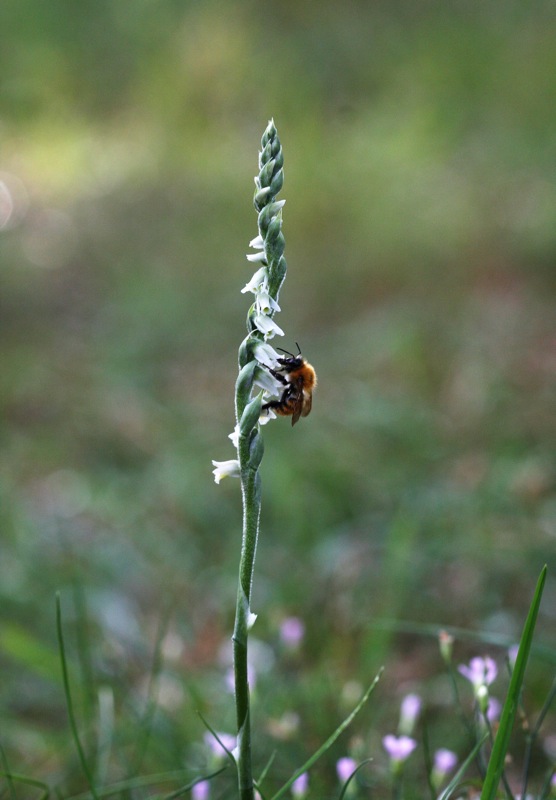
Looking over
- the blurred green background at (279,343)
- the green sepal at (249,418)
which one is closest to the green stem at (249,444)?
the green sepal at (249,418)

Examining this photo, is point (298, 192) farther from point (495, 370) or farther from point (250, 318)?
point (250, 318)

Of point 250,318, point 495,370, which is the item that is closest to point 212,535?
point 495,370

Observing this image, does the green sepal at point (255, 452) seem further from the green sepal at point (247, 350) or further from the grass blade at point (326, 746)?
the grass blade at point (326, 746)

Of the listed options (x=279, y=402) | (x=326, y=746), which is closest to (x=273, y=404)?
(x=279, y=402)

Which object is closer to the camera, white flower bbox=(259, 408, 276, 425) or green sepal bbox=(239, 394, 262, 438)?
green sepal bbox=(239, 394, 262, 438)

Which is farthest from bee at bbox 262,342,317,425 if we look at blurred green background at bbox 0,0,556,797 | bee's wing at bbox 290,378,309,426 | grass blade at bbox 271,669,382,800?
blurred green background at bbox 0,0,556,797

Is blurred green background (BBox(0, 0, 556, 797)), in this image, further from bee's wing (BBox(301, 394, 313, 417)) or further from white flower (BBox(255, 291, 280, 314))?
white flower (BBox(255, 291, 280, 314))
